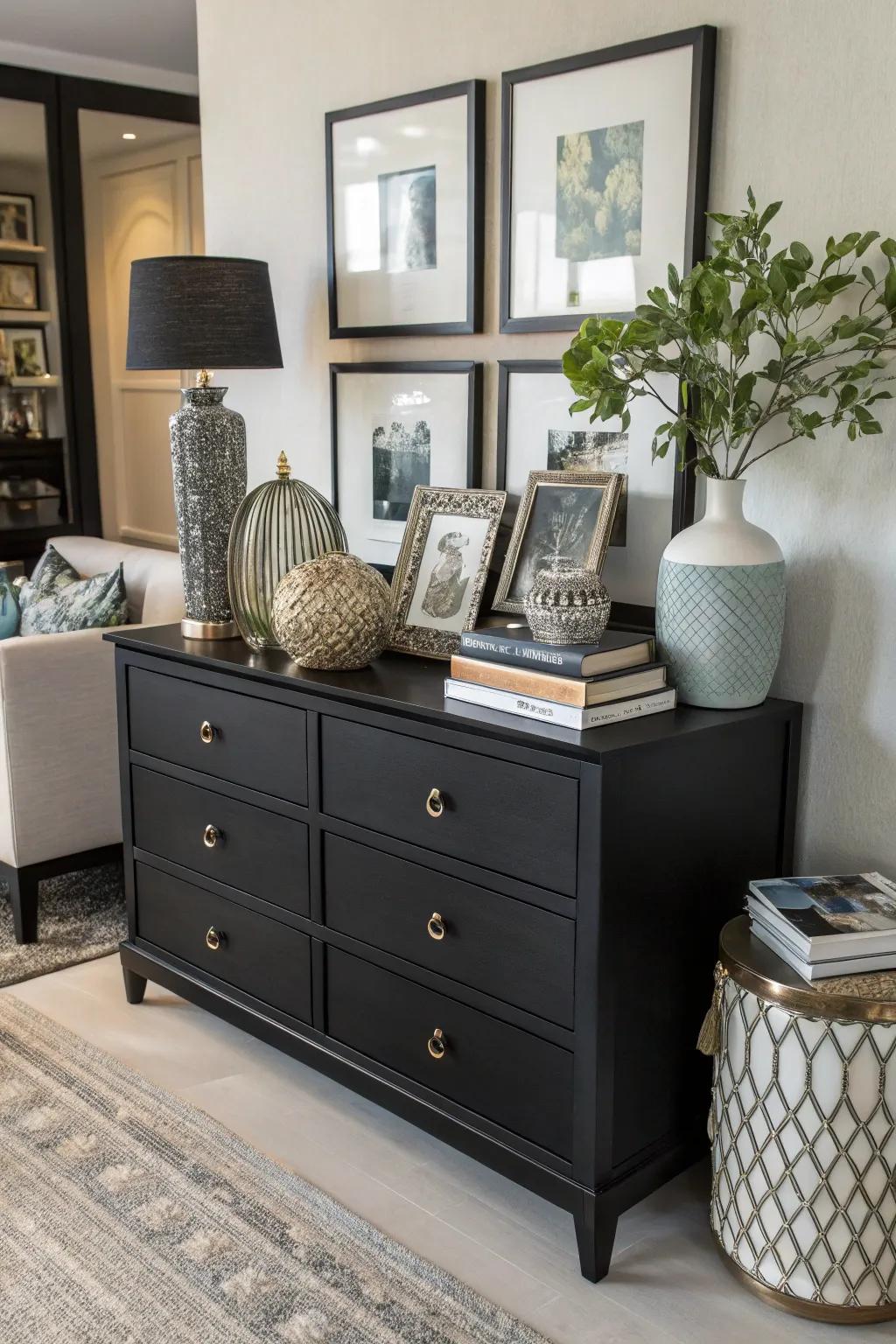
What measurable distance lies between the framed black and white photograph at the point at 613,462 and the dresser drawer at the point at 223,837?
0.72 metres

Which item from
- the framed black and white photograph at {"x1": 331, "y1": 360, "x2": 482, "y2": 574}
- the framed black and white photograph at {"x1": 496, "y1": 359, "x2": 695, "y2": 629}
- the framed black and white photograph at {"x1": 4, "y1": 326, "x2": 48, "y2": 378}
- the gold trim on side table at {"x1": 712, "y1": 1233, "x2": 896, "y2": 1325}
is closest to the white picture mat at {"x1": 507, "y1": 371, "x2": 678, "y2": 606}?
the framed black and white photograph at {"x1": 496, "y1": 359, "x2": 695, "y2": 629}

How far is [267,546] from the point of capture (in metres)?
2.42

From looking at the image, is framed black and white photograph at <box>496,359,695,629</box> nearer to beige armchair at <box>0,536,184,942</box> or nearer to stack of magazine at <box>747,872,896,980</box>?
stack of magazine at <box>747,872,896,980</box>

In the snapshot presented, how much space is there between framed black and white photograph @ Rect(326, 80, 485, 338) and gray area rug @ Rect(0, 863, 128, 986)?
4.97 ft

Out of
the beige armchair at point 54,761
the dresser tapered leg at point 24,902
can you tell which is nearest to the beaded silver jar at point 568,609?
the beige armchair at point 54,761

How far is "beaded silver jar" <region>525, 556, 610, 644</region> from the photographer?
1.89 m

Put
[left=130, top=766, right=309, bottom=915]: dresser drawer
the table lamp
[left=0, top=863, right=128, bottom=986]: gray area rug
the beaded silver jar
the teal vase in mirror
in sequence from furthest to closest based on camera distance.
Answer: the teal vase in mirror < [left=0, top=863, right=128, bottom=986]: gray area rug < the table lamp < [left=130, top=766, right=309, bottom=915]: dresser drawer < the beaded silver jar

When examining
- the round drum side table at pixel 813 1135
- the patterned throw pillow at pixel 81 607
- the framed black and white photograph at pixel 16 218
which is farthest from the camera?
the framed black and white photograph at pixel 16 218

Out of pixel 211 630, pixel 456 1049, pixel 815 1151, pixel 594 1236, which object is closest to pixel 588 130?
pixel 211 630

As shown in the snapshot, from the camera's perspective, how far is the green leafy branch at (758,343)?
5.86ft

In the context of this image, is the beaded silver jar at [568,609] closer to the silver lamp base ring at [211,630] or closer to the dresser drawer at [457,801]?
the dresser drawer at [457,801]

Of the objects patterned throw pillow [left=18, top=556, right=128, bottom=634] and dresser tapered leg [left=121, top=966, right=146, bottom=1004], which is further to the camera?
patterned throw pillow [left=18, top=556, right=128, bottom=634]

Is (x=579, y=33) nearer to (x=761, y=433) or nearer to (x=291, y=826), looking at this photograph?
(x=761, y=433)

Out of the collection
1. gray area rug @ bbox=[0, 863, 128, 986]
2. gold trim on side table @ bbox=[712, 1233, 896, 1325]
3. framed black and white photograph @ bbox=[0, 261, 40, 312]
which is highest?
framed black and white photograph @ bbox=[0, 261, 40, 312]
